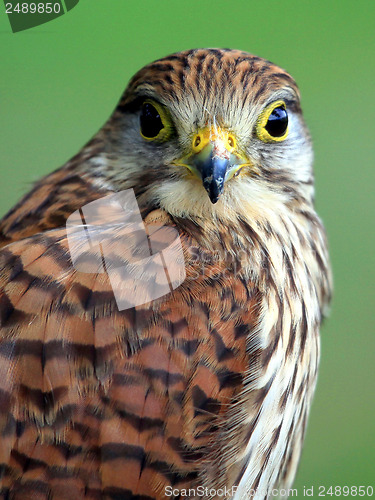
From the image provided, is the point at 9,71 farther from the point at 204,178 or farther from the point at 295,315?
the point at 295,315

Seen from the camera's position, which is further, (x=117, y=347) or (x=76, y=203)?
(x=76, y=203)

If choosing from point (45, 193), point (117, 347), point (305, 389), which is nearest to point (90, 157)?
point (45, 193)

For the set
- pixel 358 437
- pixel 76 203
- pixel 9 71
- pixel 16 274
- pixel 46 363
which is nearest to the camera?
pixel 46 363
